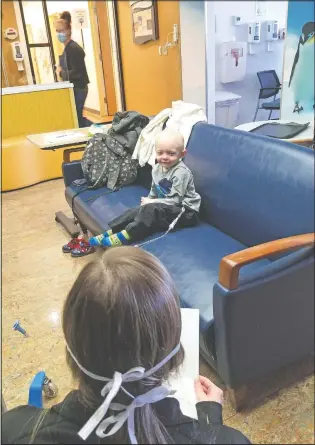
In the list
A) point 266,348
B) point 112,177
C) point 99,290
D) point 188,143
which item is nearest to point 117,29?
point 99,290

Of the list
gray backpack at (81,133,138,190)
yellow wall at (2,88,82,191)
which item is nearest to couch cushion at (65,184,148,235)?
gray backpack at (81,133,138,190)

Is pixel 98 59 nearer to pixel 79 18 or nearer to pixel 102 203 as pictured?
pixel 79 18

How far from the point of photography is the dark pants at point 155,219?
1.13 meters

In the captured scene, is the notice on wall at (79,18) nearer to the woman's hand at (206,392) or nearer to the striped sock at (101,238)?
the woman's hand at (206,392)

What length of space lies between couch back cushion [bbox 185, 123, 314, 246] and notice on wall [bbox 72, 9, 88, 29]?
476 millimetres

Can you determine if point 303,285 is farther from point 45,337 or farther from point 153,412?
point 45,337

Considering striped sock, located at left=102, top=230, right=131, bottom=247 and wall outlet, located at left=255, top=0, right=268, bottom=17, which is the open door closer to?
wall outlet, located at left=255, top=0, right=268, bottom=17

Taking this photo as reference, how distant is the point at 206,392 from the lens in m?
0.58

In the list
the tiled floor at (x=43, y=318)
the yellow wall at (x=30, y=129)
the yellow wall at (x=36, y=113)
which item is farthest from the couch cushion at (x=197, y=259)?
the yellow wall at (x=36, y=113)

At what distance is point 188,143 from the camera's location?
1321 millimetres

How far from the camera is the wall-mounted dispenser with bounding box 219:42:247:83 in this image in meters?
0.46

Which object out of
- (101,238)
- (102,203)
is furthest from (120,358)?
(102,203)

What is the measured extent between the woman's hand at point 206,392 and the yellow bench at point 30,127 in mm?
1990

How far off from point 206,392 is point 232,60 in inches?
19.1
